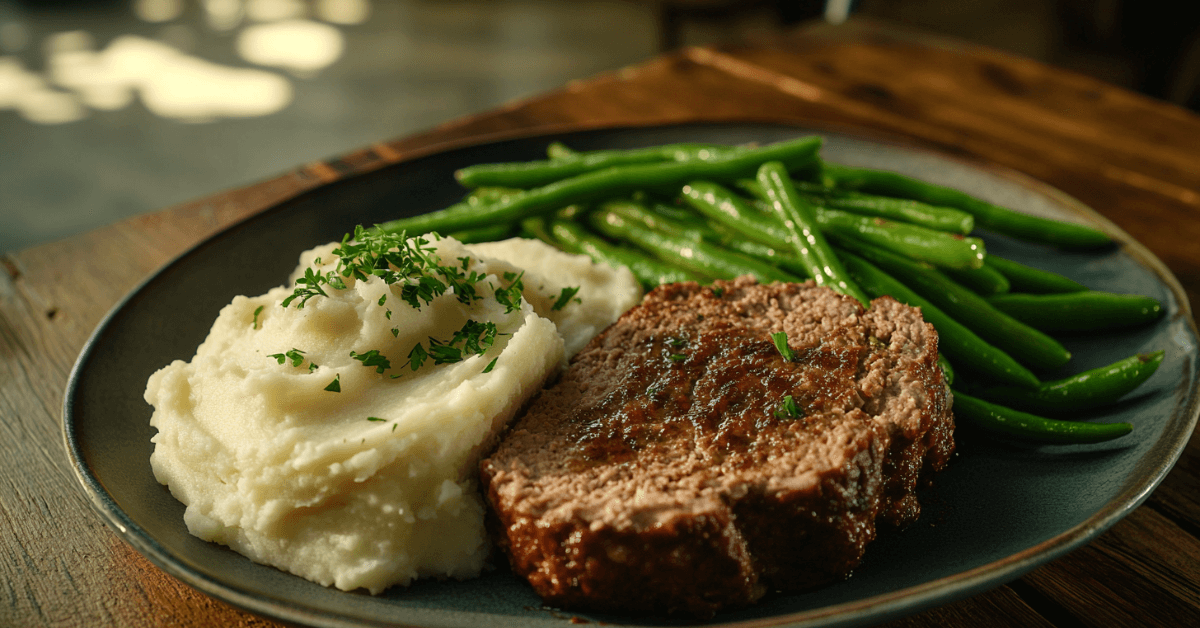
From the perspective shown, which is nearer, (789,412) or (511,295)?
(789,412)

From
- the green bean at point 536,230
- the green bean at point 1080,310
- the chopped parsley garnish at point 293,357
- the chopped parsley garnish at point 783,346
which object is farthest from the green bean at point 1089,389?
the chopped parsley garnish at point 293,357

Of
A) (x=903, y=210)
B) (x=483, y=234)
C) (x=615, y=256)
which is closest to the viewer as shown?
(x=903, y=210)

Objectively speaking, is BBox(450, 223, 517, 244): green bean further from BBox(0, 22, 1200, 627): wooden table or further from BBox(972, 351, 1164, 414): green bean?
BBox(972, 351, 1164, 414): green bean

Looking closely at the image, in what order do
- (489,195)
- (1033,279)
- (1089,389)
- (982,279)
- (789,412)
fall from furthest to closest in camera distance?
1. (489,195)
2. (1033,279)
3. (982,279)
4. (1089,389)
5. (789,412)

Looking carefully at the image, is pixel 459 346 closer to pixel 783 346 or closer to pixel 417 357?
pixel 417 357

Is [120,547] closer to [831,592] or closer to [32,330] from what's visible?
[32,330]

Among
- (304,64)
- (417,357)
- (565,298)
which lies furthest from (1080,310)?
(304,64)

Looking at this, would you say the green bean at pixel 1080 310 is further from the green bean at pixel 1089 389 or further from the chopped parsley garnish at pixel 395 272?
the chopped parsley garnish at pixel 395 272

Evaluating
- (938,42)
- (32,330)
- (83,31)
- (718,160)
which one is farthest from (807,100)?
Result: (83,31)
